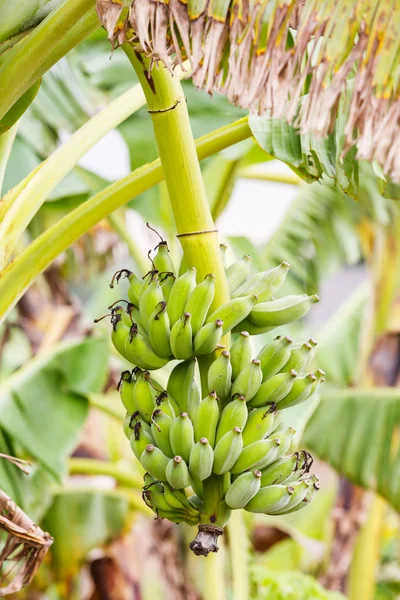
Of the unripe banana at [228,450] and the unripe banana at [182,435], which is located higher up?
the unripe banana at [182,435]

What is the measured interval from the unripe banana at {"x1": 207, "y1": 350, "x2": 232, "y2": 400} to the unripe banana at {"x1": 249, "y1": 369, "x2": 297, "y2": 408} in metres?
0.03

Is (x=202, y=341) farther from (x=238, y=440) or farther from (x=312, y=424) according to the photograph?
(x=312, y=424)

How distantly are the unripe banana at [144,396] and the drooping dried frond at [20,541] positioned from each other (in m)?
0.26

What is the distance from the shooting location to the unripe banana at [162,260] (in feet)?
2.23

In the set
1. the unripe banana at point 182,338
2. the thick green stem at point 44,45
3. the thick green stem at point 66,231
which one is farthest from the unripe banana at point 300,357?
the thick green stem at point 44,45

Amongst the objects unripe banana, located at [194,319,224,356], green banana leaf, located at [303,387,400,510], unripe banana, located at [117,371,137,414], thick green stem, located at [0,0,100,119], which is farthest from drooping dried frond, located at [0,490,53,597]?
green banana leaf, located at [303,387,400,510]

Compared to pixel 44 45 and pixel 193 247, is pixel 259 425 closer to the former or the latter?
pixel 193 247

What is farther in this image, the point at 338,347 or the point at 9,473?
the point at 338,347

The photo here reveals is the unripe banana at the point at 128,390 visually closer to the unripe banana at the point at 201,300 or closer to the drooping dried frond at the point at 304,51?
the unripe banana at the point at 201,300

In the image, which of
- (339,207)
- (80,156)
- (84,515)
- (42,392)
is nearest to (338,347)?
(339,207)

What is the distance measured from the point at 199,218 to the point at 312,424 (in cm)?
130

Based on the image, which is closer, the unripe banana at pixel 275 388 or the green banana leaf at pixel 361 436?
the unripe banana at pixel 275 388

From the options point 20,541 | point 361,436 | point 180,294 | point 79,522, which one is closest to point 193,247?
point 180,294

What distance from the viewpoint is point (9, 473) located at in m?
1.18
